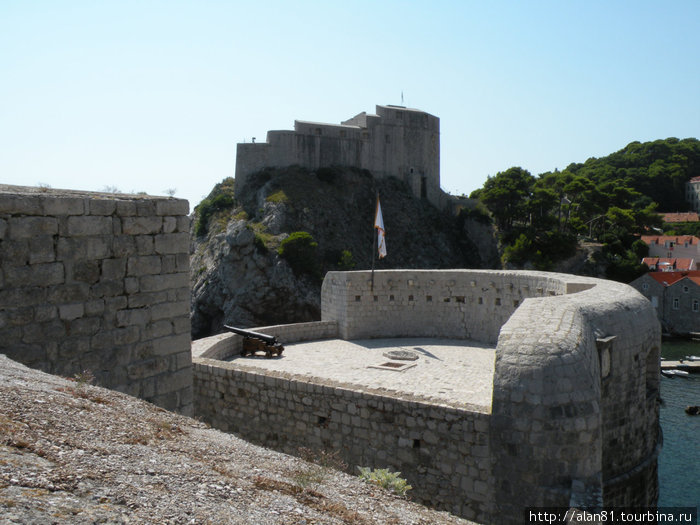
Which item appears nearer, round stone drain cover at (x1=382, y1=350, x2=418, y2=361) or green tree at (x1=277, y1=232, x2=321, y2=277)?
round stone drain cover at (x1=382, y1=350, x2=418, y2=361)

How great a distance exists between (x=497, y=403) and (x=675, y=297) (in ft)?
128

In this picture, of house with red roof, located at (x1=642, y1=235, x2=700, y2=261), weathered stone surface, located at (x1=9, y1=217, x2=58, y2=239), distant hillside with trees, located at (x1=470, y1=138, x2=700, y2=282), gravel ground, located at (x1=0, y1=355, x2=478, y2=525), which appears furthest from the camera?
house with red roof, located at (x1=642, y1=235, x2=700, y2=261)

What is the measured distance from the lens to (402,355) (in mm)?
12484

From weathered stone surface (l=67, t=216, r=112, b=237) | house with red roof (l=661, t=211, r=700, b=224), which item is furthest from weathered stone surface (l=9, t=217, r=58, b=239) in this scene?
house with red roof (l=661, t=211, r=700, b=224)

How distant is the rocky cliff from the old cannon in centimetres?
2399

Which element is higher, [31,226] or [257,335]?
[31,226]

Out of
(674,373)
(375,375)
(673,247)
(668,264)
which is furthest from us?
(673,247)

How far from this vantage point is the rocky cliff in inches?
1496

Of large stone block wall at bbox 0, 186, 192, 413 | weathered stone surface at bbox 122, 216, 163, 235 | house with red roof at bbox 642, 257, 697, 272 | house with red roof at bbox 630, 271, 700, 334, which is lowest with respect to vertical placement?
house with red roof at bbox 630, 271, 700, 334

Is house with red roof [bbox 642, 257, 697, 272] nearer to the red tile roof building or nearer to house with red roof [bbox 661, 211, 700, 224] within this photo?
house with red roof [bbox 661, 211, 700, 224]

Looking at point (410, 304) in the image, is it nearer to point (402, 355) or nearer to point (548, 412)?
point (402, 355)

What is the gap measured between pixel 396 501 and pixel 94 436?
2.03m

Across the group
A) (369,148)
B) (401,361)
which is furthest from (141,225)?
(369,148)

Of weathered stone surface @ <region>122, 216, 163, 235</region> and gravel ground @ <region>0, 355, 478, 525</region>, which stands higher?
weathered stone surface @ <region>122, 216, 163, 235</region>
